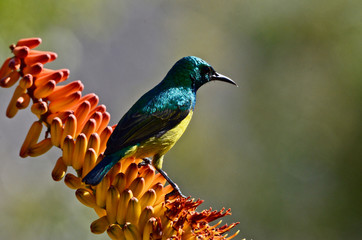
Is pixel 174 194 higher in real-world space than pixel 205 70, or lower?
lower

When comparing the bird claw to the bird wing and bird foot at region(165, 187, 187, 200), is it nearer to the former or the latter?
bird foot at region(165, 187, 187, 200)

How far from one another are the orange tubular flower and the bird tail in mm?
102

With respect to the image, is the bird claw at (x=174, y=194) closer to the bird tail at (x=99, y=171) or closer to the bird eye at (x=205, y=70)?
the bird tail at (x=99, y=171)

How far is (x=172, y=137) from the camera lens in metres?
5.11

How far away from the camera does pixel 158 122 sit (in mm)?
4961

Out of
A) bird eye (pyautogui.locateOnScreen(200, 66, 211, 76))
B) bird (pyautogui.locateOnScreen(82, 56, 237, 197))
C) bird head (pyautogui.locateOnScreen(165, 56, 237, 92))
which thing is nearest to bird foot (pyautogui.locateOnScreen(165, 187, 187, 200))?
bird (pyautogui.locateOnScreen(82, 56, 237, 197))

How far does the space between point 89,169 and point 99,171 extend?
0.20m

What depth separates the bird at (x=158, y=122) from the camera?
14.5 ft

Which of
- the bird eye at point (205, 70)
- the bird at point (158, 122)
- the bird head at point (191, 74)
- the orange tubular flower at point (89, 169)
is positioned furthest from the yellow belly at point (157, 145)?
the bird eye at point (205, 70)

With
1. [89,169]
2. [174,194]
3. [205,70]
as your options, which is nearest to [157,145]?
[174,194]

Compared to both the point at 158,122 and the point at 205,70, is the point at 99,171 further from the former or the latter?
the point at 205,70

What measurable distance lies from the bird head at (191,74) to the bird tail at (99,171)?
1.31 metres

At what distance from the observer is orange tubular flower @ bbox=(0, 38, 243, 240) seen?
423 centimetres

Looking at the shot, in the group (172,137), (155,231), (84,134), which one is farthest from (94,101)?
(155,231)
